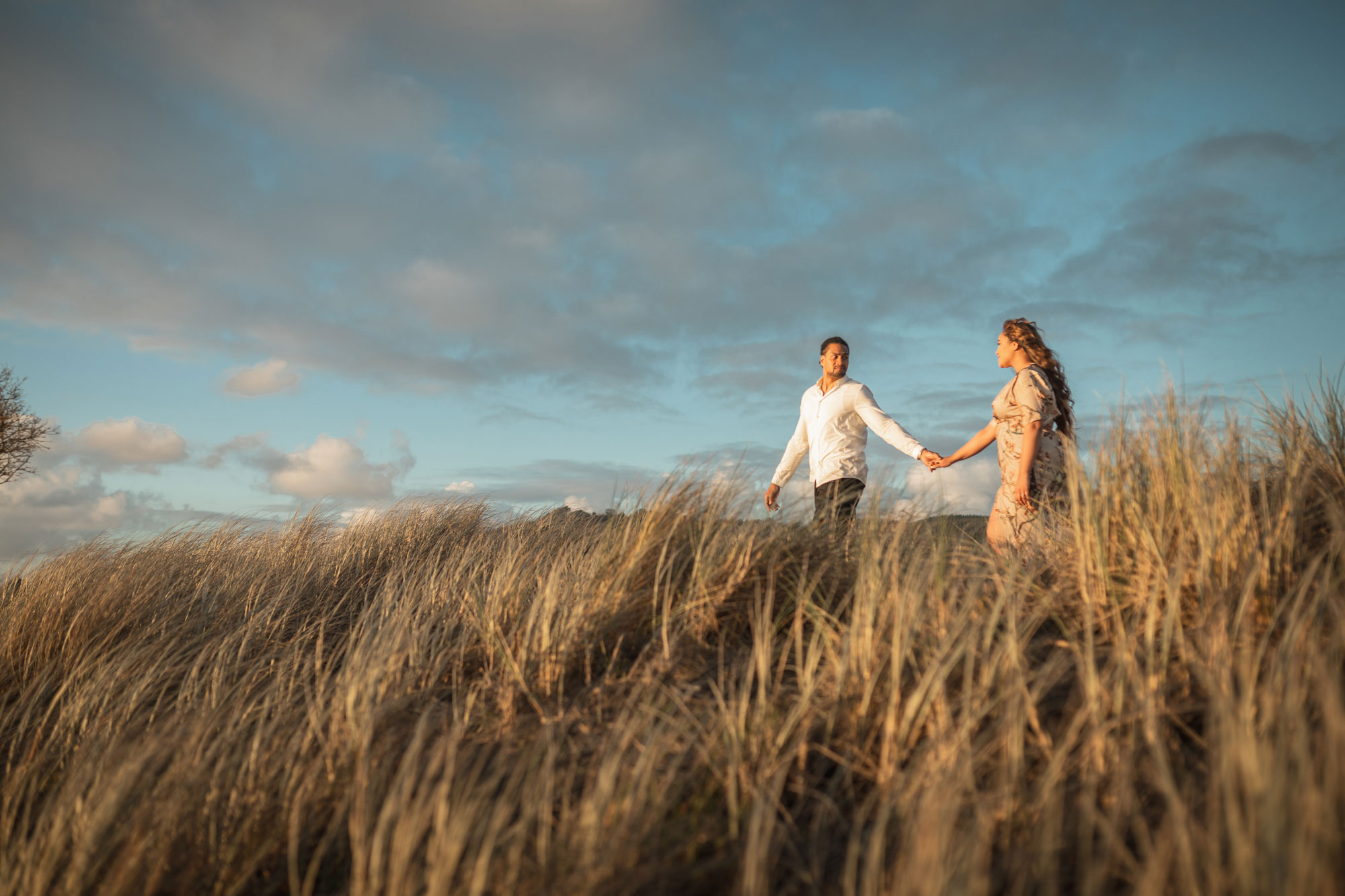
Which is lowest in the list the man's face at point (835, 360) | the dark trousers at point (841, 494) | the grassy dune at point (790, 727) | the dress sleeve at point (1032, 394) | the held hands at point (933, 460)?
the grassy dune at point (790, 727)

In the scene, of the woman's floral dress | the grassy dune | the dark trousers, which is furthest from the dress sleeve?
the dark trousers

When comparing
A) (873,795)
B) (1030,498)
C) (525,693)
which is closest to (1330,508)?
(1030,498)

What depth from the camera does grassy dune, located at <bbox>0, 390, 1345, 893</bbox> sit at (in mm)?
1842

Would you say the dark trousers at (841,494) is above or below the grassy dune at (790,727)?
above

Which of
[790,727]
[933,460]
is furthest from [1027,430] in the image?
[790,727]

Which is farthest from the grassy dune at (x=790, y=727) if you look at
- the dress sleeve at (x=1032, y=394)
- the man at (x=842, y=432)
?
the man at (x=842, y=432)

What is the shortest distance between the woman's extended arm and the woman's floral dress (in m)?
0.24

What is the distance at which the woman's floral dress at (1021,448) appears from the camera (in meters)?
4.87

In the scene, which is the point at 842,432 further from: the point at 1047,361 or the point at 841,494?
the point at 1047,361

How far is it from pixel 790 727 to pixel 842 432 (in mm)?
4079

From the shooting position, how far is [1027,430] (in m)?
4.88

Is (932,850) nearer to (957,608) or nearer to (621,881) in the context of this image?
(621,881)

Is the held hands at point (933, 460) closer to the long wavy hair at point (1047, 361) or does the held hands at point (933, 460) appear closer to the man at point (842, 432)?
the man at point (842, 432)

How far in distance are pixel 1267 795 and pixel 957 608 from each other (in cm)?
167
